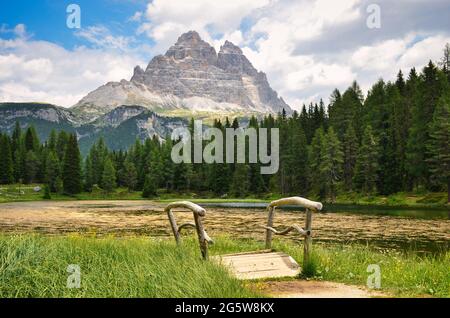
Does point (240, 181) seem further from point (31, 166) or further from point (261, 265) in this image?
point (261, 265)

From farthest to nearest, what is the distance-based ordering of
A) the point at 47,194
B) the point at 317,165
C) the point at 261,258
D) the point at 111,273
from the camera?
the point at 47,194 → the point at 317,165 → the point at 261,258 → the point at 111,273

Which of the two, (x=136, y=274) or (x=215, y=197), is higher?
(x=136, y=274)

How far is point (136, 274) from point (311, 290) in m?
3.06

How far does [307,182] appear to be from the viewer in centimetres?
8656

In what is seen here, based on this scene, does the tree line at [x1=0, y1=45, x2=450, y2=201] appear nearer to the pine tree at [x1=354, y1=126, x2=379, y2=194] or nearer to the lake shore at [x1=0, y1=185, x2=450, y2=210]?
the pine tree at [x1=354, y1=126, x2=379, y2=194]

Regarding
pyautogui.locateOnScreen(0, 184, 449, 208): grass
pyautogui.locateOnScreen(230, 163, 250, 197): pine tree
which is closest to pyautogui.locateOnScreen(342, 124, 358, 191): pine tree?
pyautogui.locateOnScreen(0, 184, 449, 208): grass

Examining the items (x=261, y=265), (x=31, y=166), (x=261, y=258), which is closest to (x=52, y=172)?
(x=31, y=166)

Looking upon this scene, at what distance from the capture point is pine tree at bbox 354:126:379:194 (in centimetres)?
6569

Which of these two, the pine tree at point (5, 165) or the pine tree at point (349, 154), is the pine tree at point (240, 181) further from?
the pine tree at point (5, 165)

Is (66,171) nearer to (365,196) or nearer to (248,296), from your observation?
(365,196)

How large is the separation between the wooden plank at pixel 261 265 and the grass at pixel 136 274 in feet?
1.83

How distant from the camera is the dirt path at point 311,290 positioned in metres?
7.26

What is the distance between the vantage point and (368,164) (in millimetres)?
65812
